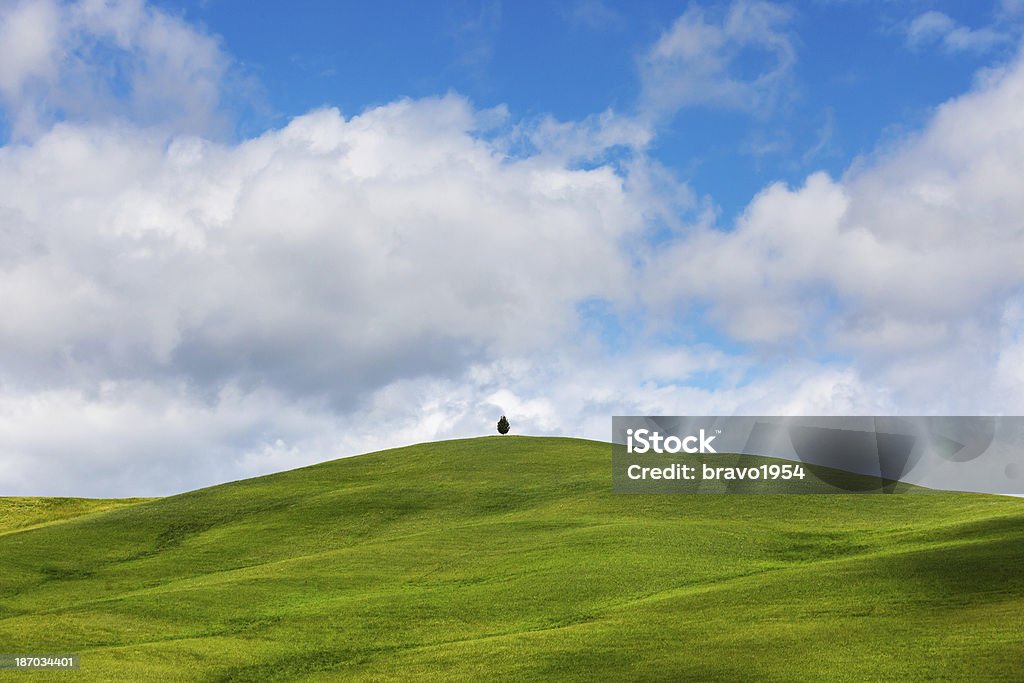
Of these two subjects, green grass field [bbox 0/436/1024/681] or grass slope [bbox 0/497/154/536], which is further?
grass slope [bbox 0/497/154/536]

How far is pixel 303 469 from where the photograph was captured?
87188mm

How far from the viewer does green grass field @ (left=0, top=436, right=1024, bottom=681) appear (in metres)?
33.8

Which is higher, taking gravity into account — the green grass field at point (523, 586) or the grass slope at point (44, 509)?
the grass slope at point (44, 509)

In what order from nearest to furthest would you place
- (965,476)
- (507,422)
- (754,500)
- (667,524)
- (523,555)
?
(523,555) → (667,524) → (754,500) → (965,476) → (507,422)

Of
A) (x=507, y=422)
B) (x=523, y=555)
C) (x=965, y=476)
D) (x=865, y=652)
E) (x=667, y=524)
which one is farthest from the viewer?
(x=507, y=422)

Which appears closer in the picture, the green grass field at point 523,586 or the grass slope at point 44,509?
the green grass field at point 523,586

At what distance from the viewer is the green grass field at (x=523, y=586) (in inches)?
1332

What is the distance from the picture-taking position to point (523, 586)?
45.1m

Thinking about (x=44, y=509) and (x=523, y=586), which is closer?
(x=523, y=586)

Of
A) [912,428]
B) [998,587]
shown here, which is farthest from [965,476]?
[998,587]

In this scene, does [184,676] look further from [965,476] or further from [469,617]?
[965,476]

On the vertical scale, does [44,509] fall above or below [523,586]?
above

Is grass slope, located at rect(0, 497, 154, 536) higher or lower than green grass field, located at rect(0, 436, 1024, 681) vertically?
higher

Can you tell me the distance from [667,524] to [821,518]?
10.6 meters
